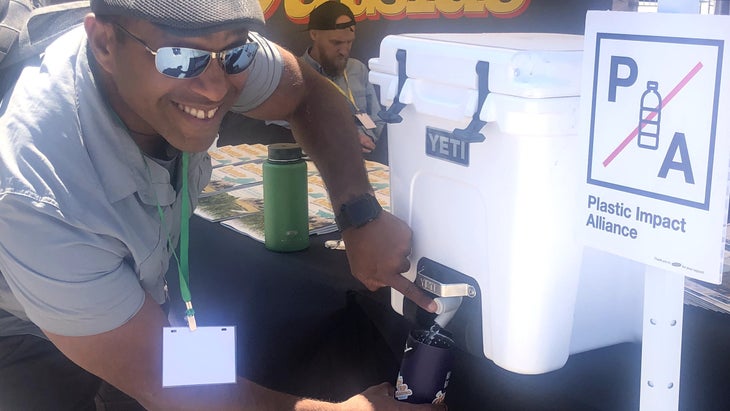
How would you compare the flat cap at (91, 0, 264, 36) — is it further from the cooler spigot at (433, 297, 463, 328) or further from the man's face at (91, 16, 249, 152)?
the cooler spigot at (433, 297, 463, 328)

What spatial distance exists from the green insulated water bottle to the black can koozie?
0.51 metres

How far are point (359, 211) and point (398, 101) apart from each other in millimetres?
244

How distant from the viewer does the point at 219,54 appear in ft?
3.01

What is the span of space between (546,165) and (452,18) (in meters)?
4.07

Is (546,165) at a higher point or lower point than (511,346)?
higher

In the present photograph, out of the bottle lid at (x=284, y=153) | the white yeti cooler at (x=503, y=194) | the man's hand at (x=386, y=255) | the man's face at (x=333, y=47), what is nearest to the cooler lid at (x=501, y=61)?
the white yeti cooler at (x=503, y=194)

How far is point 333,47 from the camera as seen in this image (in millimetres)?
3479

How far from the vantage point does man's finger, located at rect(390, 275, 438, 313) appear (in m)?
0.91

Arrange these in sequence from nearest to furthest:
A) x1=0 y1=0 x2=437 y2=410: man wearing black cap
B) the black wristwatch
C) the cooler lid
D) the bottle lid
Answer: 1. the cooler lid
2. x1=0 y1=0 x2=437 y2=410: man wearing black cap
3. the black wristwatch
4. the bottle lid

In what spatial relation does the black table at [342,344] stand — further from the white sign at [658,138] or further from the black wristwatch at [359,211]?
the white sign at [658,138]

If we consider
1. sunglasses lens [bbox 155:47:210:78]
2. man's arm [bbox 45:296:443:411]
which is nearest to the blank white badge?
man's arm [bbox 45:296:443:411]

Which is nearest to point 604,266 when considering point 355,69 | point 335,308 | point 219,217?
point 335,308

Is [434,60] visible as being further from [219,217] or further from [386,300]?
[219,217]

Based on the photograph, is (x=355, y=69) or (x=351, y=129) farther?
(x=355, y=69)
